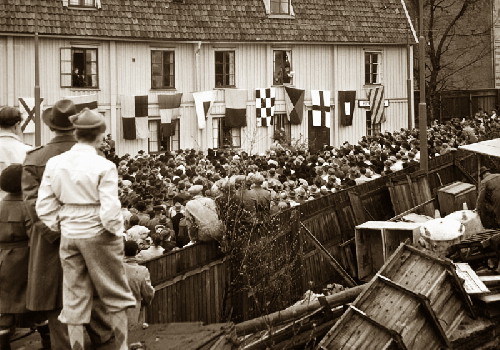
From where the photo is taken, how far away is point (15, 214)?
8.16 meters

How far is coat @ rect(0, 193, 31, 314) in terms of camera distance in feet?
26.5

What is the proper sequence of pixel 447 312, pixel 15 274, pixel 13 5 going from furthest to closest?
pixel 13 5 → pixel 447 312 → pixel 15 274

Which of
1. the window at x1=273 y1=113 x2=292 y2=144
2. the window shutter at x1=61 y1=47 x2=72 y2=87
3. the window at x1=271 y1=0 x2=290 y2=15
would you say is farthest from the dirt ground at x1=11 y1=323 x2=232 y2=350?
the window at x1=271 y1=0 x2=290 y2=15

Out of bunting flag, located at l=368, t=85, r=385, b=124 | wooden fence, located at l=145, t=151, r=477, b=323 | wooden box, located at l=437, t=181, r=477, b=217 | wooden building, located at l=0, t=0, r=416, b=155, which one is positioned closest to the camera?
wooden fence, located at l=145, t=151, r=477, b=323

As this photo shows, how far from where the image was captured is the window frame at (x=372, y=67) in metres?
37.8

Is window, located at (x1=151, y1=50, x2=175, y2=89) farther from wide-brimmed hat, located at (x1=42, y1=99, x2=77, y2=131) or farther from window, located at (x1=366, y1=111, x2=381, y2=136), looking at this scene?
wide-brimmed hat, located at (x1=42, y1=99, x2=77, y2=131)

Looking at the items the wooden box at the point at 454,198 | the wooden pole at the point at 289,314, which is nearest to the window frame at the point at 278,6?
the wooden box at the point at 454,198

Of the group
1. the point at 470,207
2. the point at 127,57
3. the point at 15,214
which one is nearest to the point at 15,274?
the point at 15,214

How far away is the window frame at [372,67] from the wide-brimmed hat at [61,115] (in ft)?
101

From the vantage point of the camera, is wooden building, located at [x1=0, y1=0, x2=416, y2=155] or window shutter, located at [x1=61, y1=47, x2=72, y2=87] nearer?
wooden building, located at [x1=0, y1=0, x2=416, y2=155]

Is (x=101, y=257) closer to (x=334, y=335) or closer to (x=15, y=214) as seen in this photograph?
(x=15, y=214)

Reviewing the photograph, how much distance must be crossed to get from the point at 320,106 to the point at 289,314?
1009 inches

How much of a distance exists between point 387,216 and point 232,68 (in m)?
16.5

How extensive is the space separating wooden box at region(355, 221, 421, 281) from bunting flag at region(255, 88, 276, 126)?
18849mm
